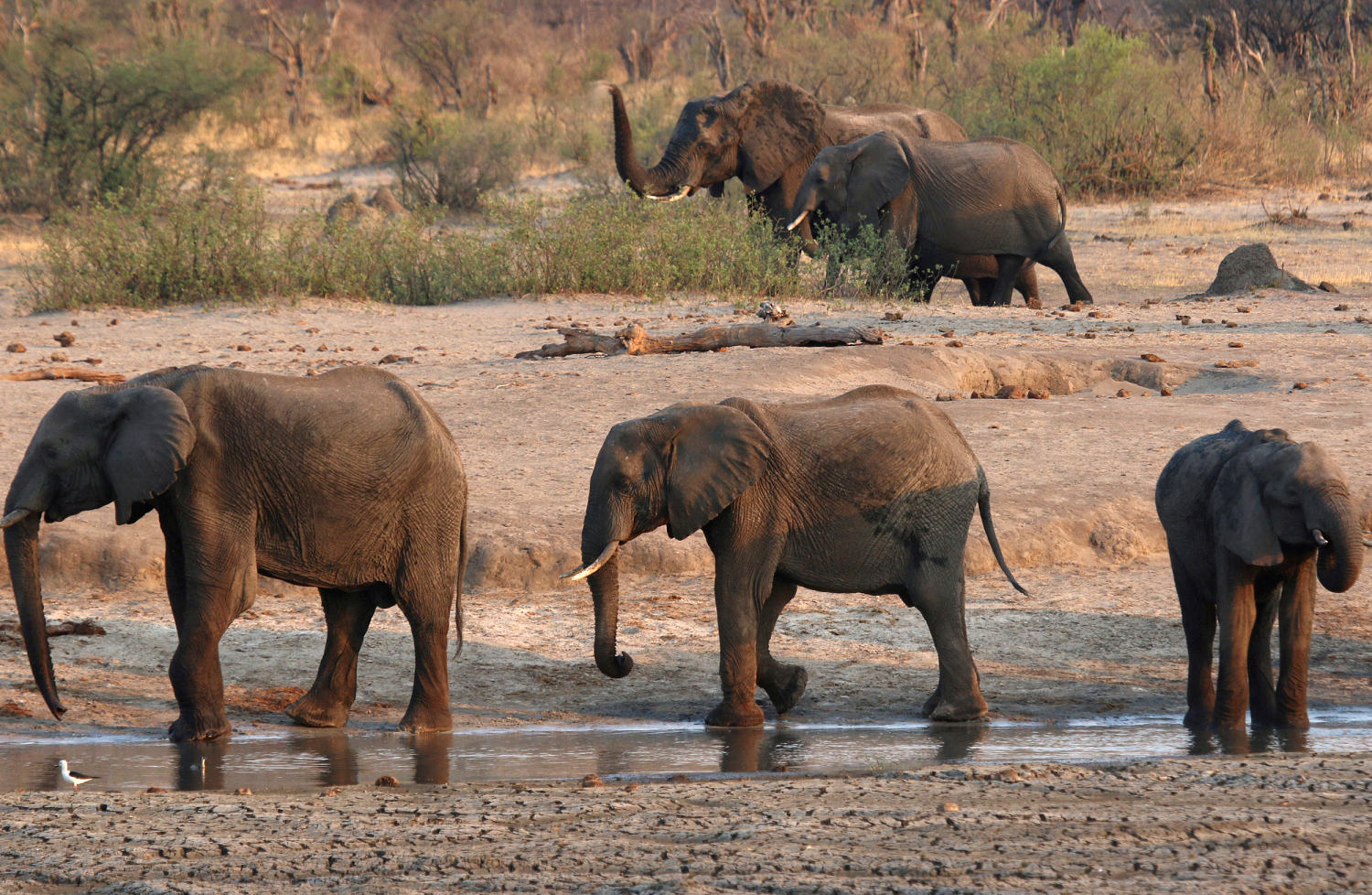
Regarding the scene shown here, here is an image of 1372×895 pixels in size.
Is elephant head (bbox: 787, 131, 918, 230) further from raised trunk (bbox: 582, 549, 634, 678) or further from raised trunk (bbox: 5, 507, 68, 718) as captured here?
raised trunk (bbox: 5, 507, 68, 718)

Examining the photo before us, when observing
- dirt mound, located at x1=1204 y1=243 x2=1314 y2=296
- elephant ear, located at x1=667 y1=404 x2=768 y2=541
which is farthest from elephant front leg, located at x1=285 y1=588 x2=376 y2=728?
dirt mound, located at x1=1204 y1=243 x2=1314 y2=296

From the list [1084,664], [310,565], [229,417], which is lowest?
[1084,664]

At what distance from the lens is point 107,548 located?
7.71 metres

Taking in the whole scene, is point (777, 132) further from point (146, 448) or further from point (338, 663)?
point (146, 448)

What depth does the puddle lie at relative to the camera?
17.4 feet

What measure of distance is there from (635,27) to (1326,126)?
27705mm

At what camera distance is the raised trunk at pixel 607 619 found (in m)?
6.16

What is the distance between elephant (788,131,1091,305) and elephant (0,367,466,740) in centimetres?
988

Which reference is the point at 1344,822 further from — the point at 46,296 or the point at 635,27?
the point at 635,27

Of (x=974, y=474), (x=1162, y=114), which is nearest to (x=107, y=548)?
(x=974, y=474)

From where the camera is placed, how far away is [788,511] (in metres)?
6.26

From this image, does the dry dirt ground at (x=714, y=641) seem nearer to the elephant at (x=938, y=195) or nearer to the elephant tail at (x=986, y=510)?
the elephant tail at (x=986, y=510)

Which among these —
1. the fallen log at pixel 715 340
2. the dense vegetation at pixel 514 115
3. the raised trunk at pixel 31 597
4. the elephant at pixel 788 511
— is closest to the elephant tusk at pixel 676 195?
the dense vegetation at pixel 514 115

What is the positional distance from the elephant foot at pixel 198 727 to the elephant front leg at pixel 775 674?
199 cm
